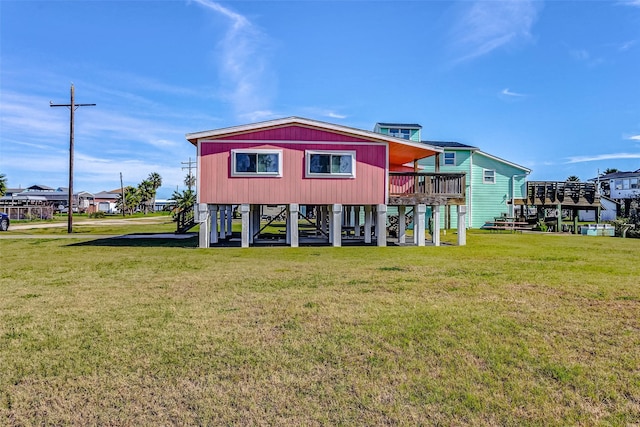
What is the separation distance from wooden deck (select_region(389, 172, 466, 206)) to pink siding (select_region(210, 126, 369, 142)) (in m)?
2.98

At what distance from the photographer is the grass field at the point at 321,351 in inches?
131

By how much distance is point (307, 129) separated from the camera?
1675cm

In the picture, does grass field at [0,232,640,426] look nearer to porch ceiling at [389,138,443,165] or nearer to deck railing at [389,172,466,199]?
deck railing at [389,172,466,199]

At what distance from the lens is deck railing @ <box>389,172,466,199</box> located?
1762 cm

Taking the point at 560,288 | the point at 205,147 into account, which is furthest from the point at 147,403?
the point at 205,147

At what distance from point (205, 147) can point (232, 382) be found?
45.5ft

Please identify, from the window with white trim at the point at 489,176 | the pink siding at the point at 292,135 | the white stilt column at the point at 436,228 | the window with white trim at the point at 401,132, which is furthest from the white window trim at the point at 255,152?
the window with white trim at the point at 489,176

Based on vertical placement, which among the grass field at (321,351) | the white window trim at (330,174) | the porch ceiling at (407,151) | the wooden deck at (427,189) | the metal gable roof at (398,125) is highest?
the metal gable roof at (398,125)

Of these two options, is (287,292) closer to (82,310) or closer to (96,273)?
(82,310)

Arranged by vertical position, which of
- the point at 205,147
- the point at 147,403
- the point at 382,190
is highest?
the point at 205,147

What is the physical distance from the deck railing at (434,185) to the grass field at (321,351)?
9308mm

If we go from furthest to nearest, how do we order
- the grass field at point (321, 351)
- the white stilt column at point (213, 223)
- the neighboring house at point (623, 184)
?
the neighboring house at point (623, 184)
the white stilt column at point (213, 223)
the grass field at point (321, 351)

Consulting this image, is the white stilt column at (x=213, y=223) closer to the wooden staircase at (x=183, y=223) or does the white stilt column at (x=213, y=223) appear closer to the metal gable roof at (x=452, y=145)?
the wooden staircase at (x=183, y=223)

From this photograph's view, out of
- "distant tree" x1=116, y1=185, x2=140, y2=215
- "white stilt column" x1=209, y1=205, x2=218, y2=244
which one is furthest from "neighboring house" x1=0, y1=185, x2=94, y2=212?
"white stilt column" x1=209, y1=205, x2=218, y2=244
